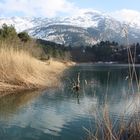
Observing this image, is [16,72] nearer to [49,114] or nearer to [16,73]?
[16,73]

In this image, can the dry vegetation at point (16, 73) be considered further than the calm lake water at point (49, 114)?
Yes

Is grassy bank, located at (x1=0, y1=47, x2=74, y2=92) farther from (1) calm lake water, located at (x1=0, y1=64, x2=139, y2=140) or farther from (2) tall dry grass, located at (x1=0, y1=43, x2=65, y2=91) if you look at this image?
(1) calm lake water, located at (x1=0, y1=64, x2=139, y2=140)

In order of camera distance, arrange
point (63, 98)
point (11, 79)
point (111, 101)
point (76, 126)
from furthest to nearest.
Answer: point (11, 79), point (63, 98), point (111, 101), point (76, 126)

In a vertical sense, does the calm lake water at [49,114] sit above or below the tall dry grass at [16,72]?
below

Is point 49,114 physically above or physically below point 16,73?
below

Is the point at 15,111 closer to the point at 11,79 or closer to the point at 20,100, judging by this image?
the point at 20,100

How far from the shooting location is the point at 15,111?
13695mm

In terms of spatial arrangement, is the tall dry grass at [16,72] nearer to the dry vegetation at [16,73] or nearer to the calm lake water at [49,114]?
the dry vegetation at [16,73]

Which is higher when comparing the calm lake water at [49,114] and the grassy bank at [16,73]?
the grassy bank at [16,73]

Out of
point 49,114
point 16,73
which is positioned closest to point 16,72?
point 16,73

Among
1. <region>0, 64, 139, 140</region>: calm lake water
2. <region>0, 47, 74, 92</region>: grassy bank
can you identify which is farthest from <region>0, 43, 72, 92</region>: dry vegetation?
<region>0, 64, 139, 140</region>: calm lake water

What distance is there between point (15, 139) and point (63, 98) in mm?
8387

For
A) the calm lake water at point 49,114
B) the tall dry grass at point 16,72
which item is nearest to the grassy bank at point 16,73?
the tall dry grass at point 16,72

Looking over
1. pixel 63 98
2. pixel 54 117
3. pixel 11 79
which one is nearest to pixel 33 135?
pixel 54 117
